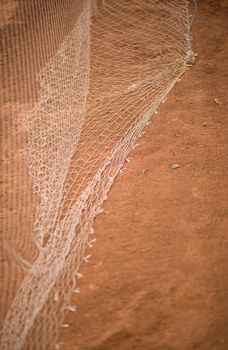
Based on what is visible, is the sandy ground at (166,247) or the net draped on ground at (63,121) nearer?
the sandy ground at (166,247)

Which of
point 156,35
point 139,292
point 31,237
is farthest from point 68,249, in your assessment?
point 156,35

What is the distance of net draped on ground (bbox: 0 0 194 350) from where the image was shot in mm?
2141

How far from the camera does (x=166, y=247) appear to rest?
2252 millimetres

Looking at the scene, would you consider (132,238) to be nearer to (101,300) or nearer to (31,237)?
(101,300)

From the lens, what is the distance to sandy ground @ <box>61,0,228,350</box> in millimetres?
1937

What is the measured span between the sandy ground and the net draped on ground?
4.6 inches

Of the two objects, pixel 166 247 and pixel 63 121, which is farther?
pixel 63 121

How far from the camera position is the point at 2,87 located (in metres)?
3.66

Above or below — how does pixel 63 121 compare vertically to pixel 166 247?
above

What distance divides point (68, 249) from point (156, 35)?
8.58 ft

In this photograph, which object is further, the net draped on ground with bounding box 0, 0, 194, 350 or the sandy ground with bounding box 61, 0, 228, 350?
the net draped on ground with bounding box 0, 0, 194, 350

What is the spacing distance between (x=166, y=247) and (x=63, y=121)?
1.37 metres

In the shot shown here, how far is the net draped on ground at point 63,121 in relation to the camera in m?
2.14

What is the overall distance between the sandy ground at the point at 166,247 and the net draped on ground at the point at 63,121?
0.12 meters
